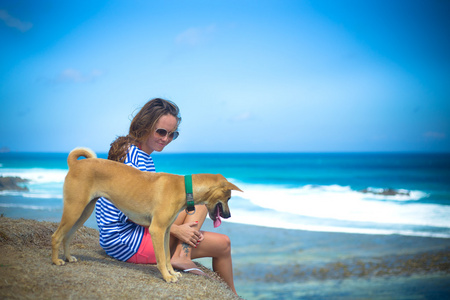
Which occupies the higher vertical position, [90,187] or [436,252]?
[90,187]

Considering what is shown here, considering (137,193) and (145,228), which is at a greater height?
(137,193)

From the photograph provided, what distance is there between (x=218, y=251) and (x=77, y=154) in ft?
6.25

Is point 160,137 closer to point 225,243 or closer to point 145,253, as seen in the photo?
point 145,253

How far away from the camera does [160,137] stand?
13.2 feet

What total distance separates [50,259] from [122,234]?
0.70 m

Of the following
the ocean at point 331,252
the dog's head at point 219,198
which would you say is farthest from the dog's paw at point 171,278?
the ocean at point 331,252

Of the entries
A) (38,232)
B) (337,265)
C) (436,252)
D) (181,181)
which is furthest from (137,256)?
(436,252)

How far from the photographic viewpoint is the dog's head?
126 inches

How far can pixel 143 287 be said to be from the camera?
3.06 meters

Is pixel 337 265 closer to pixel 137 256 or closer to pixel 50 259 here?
pixel 137 256

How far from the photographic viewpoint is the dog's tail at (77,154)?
315cm

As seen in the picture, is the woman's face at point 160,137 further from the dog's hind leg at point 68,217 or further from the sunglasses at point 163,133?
the dog's hind leg at point 68,217

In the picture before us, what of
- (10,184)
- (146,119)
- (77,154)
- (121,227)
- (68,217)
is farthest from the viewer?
(10,184)

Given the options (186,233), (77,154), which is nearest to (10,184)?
(77,154)
